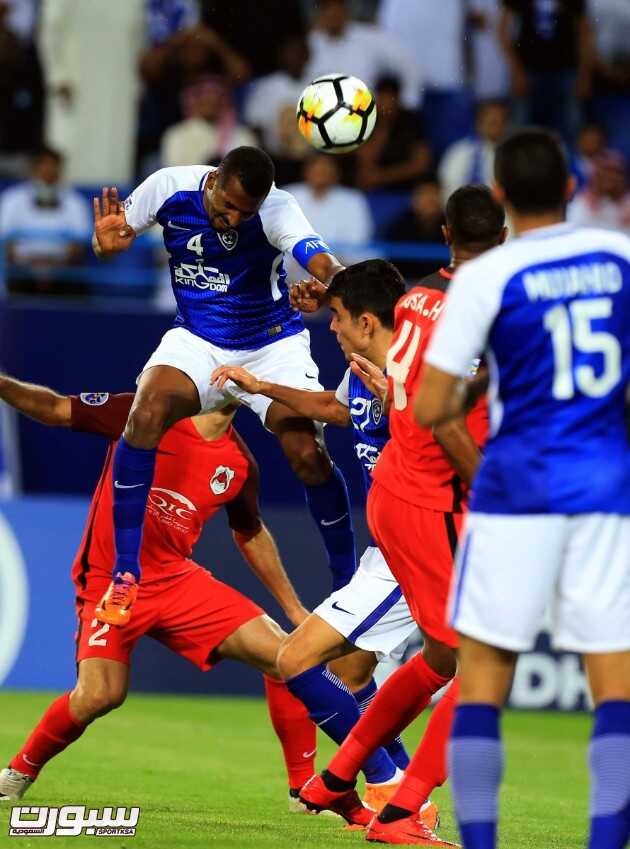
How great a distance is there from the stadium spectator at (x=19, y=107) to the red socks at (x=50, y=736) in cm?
863

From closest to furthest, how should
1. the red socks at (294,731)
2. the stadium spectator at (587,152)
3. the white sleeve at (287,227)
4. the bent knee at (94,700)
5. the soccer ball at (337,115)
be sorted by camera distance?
the bent knee at (94,700) → the red socks at (294,731) → the white sleeve at (287,227) → the soccer ball at (337,115) → the stadium spectator at (587,152)

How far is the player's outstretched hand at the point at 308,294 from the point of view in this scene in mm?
6434

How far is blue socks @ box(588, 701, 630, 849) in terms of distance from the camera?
4207 millimetres

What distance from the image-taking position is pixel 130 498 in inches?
257

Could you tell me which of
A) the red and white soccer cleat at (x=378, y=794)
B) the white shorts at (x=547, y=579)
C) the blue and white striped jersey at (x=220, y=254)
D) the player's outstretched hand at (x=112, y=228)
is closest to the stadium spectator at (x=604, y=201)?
the blue and white striped jersey at (x=220, y=254)

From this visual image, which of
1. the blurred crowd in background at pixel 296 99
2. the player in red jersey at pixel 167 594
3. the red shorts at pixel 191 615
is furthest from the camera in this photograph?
the blurred crowd in background at pixel 296 99

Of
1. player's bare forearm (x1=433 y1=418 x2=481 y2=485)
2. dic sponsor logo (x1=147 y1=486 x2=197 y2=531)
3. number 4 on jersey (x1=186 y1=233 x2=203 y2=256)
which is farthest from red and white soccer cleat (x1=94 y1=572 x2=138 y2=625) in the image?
player's bare forearm (x1=433 y1=418 x2=481 y2=485)

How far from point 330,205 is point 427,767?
7668 mm

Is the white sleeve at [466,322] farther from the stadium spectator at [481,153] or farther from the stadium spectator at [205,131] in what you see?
the stadium spectator at [205,131]

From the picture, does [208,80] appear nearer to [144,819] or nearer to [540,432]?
[144,819]

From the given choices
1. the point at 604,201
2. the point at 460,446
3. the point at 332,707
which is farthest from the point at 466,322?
the point at 604,201

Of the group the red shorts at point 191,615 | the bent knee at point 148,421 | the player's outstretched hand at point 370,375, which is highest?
the player's outstretched hand at point 370,375

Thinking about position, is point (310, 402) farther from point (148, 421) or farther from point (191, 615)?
point (191, 615)

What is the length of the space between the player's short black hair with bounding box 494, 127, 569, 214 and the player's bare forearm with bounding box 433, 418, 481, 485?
2.95 ft
